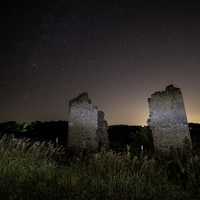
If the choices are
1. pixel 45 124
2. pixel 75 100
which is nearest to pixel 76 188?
pixel 75 100

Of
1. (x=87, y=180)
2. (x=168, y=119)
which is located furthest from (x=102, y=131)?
(x=87, y=180)

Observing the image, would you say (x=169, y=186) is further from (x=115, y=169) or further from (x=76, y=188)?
(x=76, y=188)

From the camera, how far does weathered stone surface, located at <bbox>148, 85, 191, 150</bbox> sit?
14.6m

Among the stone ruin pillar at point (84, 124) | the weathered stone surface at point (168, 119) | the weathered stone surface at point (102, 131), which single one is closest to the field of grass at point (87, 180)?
the weathered stone surface at point (168, 119)

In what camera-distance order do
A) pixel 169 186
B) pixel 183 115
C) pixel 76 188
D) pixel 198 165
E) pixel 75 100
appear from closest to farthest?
1. pixel 76 188
2. pixel 169 186
3. pixel 198 165
4. pixel 183 115
5. pixel 75 100

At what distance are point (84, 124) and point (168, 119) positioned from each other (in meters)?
5.81

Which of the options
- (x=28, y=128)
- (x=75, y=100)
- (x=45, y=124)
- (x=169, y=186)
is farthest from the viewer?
(x=45, y=124)

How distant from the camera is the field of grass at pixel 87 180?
388 cm

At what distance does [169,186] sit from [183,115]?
10.4 metres

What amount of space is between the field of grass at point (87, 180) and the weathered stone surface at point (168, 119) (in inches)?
349

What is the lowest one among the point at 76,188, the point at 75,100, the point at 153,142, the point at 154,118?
the point at 76,188

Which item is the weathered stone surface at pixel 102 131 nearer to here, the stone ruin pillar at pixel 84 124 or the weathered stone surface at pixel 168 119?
the stone ruin pillar at pixel 84 124

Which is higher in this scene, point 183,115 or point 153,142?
point 183,115

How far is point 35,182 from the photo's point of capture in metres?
4.25
